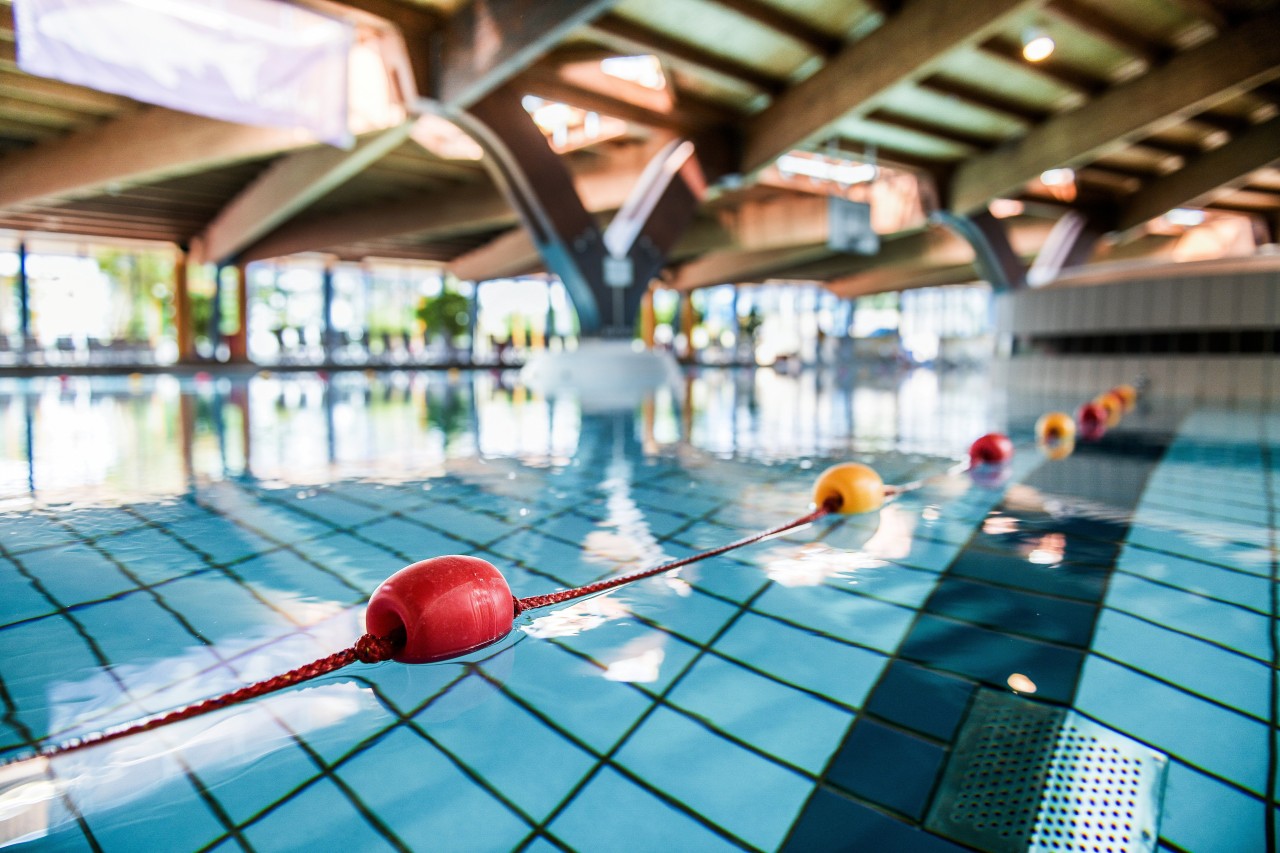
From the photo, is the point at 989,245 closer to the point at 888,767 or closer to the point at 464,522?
the point at 464,522

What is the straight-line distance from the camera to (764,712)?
1.31 m

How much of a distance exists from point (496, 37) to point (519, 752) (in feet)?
27.6

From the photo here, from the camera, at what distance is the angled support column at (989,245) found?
50.7 feet

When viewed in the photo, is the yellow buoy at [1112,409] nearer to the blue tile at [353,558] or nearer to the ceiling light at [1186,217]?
the blue tile at [353,558]

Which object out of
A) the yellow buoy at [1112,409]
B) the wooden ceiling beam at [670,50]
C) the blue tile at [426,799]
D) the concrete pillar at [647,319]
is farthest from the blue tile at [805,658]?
the concrete pillar at [647,319]

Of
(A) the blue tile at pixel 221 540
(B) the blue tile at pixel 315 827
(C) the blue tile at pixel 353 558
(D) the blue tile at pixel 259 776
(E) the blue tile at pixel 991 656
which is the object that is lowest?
(B) the blue tile at pixel 315 827

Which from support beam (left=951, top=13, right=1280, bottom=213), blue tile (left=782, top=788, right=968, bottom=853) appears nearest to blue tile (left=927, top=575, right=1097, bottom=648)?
blue tile (left=782, top=788, right=968, bottom=853)

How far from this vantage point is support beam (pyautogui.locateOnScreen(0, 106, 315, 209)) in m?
11.1

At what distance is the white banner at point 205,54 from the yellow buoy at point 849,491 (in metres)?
8.75

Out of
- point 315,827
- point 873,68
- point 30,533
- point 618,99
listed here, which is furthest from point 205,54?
point 315,827

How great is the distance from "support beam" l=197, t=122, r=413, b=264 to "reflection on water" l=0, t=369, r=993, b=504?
4.57 metres

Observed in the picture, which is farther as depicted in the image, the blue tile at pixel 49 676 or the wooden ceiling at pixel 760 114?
the wooden ceiling at pixel 760 114

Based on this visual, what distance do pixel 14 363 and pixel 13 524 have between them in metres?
19.5

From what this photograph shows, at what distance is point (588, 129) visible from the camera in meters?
12.9
